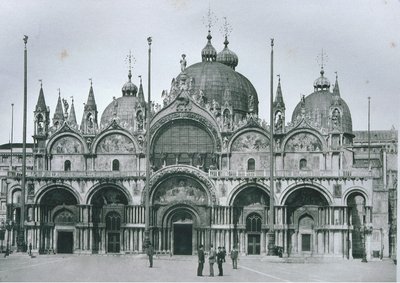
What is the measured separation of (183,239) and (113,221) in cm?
589

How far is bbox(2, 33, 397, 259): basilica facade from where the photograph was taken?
2357 inches

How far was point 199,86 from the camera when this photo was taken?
72.6 m

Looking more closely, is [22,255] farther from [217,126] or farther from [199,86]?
[199,86]

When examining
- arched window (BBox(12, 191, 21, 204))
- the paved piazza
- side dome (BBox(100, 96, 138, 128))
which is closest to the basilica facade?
arched window (BBox(12, 191, 21, 204))

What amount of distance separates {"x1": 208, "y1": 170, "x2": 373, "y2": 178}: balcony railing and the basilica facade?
85 millimetres

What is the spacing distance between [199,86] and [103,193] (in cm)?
1558

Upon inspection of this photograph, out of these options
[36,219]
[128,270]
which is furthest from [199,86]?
[128,270]

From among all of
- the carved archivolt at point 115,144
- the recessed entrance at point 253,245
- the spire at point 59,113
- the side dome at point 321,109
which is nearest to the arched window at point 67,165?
the carved archivolt at point 115,144

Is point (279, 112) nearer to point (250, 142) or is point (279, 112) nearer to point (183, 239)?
point (250, 142)

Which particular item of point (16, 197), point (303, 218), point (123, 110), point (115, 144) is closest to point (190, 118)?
point (115, 144)

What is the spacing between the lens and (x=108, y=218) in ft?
207

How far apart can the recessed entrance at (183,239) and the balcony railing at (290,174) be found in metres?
4.91

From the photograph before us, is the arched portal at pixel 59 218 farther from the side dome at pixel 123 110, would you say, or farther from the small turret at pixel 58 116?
the side dome at pixel 123 110

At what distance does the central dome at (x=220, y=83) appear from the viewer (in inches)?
2842
